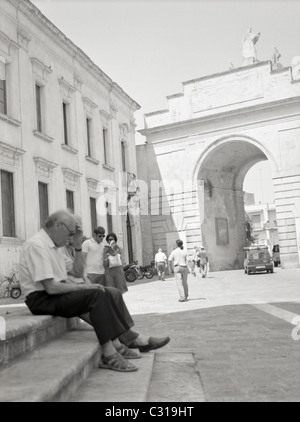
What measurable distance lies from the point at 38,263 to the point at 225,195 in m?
29.7

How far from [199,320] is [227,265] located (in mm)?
24357

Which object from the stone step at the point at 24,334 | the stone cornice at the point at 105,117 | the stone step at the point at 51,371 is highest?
the stone cornice at the point at 105,117

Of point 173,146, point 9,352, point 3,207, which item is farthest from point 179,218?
point 9,352

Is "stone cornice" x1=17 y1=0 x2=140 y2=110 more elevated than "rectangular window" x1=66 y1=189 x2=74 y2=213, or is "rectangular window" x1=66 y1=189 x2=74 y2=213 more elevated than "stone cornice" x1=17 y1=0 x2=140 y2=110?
"stone cornice" x1=17 y1=0 x2=140 y2=110

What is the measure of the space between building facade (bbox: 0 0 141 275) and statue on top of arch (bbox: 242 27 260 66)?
28.9 ft

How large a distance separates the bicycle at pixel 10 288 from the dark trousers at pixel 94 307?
11.6 m

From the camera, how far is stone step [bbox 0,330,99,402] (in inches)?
111

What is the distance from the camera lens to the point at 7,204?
16.7 metres

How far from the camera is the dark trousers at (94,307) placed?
13.5 feet

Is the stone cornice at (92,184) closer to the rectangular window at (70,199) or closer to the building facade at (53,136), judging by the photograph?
the building facade at (53,136)

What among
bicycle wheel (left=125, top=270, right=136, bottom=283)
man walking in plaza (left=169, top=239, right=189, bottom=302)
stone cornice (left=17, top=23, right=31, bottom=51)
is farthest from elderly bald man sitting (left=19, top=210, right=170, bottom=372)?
bicycle wheel (left=125, top=270, right=136, bottom=283)

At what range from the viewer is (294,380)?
4129mm

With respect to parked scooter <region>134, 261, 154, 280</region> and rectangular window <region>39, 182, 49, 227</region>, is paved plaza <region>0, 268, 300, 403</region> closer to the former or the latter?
rectangular window <region>39, 182, 49, 227</region>

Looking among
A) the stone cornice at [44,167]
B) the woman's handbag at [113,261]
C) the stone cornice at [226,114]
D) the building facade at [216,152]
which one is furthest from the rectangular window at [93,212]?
the woman's handbag at [113,261]
